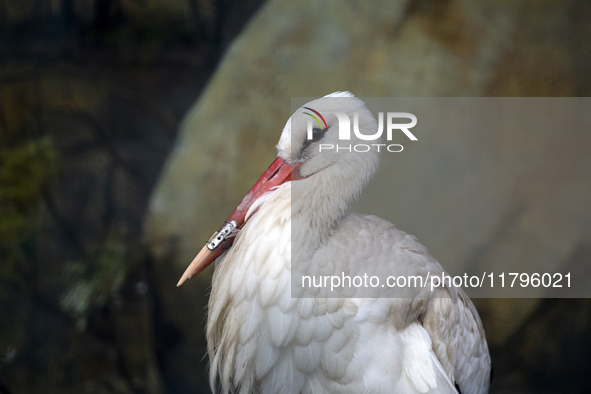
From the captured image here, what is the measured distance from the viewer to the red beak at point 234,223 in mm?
1158

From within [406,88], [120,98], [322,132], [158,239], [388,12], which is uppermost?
[388,12]

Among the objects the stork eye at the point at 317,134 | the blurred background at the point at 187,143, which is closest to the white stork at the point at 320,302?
the stork eye at the point at 317,134

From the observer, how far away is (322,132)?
1.15 m

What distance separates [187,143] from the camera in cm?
176

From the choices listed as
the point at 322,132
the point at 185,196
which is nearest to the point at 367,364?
the point at 322,132

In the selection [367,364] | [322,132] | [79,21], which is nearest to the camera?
[367,364]

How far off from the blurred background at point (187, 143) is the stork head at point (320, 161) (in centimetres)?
61

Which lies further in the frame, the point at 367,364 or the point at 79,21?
the point at 79,21

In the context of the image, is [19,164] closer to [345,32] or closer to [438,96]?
[345,32]

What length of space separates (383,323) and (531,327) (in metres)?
1.07

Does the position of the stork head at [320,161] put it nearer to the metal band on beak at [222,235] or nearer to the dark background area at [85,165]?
the metal band on beak at [222,235]

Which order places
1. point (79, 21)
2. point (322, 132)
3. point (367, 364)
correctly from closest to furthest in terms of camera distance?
point (367, 364) → point (322, 132) → point (79, 21)

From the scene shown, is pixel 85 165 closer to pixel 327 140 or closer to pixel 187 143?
pixel 187 143

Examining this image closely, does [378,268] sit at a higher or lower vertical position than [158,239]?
lower
